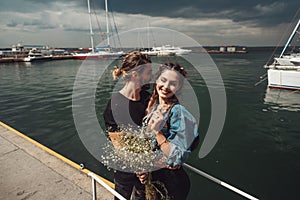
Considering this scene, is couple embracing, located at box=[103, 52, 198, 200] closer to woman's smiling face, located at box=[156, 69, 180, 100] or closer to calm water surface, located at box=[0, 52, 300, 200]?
woman's smiling face, located at box=[156, 69, 180, 100]

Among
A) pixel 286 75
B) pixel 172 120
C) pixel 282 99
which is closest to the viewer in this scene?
pixel 172 120

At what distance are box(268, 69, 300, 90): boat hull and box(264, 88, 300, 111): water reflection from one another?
43cm

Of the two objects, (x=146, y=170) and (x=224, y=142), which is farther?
(x=224, y=142)

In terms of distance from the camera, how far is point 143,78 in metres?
1.83

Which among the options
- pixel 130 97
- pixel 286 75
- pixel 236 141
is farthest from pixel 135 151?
pixel 286 75

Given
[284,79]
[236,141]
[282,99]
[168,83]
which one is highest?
[168,83]

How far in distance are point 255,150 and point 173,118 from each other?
6.84m

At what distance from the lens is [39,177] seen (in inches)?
135

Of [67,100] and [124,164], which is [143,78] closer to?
[124,164]

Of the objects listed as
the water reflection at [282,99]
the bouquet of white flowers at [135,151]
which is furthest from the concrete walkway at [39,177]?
the water reflection at [282,99]

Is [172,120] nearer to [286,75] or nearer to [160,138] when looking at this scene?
[160,138]

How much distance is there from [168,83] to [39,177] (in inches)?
128

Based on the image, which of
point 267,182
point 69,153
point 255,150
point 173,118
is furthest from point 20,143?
point 255,150

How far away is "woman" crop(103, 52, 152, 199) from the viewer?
1757 millimetres
